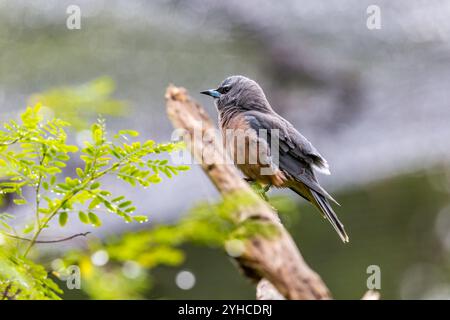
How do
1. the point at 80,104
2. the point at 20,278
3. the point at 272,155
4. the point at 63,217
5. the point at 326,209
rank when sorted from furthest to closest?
the point at 272,155 → the point at 326,209 → the point at 80,104 → the point at 63,217 → the point at 20,278

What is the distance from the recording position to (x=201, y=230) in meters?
0.99

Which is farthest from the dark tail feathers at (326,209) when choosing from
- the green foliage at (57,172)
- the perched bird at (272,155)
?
the green foliage at (57,172)

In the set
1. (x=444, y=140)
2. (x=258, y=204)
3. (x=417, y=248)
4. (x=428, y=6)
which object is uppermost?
(x=428, y=6)

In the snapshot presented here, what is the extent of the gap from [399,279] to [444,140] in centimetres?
212

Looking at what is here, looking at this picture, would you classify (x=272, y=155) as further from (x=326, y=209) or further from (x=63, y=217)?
(x=63, y=217)

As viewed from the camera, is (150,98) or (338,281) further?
(150,98)

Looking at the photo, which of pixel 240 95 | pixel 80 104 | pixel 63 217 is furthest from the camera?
pixel 240 95

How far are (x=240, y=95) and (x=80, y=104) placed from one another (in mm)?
1612

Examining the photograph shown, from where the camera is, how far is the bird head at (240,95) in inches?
114

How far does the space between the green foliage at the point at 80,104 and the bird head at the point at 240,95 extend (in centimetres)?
150

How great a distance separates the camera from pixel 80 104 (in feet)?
4.44

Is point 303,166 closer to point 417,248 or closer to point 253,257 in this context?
point 253,257

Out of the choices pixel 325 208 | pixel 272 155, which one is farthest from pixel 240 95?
pixel 325 208

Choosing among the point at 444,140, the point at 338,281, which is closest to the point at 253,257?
the point at 338,281
